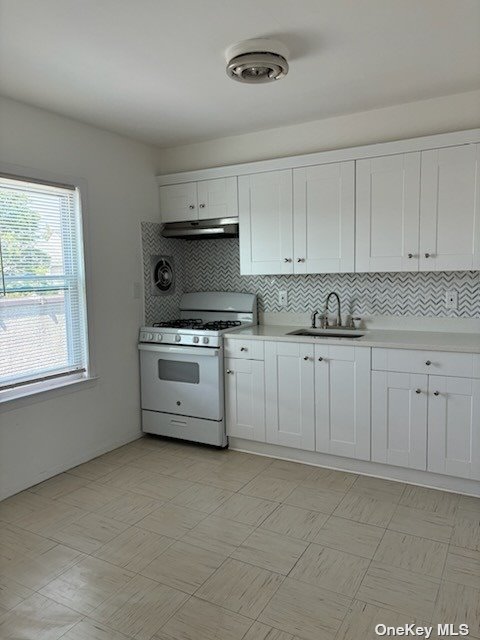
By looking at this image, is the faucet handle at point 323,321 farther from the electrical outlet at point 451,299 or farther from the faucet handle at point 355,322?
the electrical outlet at point 451,299

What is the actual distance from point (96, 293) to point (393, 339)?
212 centimetres

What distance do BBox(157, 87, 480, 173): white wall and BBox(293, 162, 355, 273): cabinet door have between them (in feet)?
0.81

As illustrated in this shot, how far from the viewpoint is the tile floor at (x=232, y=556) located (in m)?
1.92

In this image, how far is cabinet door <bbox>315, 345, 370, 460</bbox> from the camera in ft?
10.3

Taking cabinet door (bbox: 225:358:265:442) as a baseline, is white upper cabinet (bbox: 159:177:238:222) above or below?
above

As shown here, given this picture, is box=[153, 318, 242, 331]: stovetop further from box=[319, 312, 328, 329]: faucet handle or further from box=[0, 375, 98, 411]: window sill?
box=[0, 375, 98, 411]: window sill

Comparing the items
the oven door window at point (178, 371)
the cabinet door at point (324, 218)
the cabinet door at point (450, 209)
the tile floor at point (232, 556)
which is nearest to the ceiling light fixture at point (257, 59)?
the cabinet door at point (324, 218)

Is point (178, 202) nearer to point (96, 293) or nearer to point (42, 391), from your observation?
point (96, 293)

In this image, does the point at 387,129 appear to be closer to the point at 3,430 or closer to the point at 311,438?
the point at 311,438

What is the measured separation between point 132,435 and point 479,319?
2.76 meters

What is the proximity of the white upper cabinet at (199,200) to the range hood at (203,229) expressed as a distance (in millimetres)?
41

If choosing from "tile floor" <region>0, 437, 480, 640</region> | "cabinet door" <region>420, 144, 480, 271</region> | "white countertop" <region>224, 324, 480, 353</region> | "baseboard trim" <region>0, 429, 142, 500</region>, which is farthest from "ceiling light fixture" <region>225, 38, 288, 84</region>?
"baseboard trim" <region>0, 429, 142, 500</region>

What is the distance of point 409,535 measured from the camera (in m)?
2.50

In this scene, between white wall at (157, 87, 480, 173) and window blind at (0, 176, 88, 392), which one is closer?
window blind at (0, 176, 88, 392)
